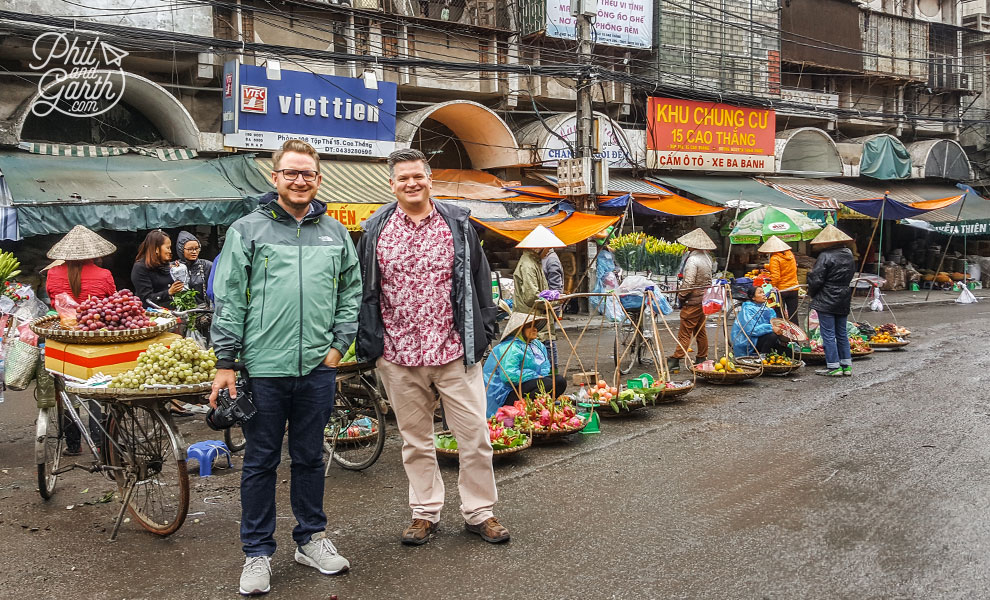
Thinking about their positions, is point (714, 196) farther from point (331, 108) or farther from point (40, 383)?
point (40, 383)

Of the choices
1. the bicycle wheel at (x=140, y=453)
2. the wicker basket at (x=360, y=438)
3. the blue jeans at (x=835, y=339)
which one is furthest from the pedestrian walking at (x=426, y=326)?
the blue jeans at (x=835, y=339)

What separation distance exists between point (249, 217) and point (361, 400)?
2.53 metres

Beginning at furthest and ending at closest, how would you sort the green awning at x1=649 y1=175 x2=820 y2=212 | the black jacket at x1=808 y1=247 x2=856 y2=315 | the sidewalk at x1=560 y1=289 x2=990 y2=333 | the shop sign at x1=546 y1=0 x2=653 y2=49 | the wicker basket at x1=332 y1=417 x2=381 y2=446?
the green awning at x1=649 y1=175 x2=820 y2=212 < the shop sign at x1=546 y1=0 x2=653 y2=49 < the sidewalk at x1=560 y1=289 x2=990 y2=333 < the black jacket at x1=808 y1=247 x2=856 y2=315 < the wicker basket at x1=332 y1=417 x2=381 y2=446

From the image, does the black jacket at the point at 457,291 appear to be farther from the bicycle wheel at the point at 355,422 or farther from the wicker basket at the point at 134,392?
the bicycle wheel at the point at 355,422

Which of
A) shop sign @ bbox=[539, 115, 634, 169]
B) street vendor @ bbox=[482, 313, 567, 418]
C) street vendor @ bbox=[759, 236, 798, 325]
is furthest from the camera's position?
shop sign @ bbox=[539, 115, 634, 169]

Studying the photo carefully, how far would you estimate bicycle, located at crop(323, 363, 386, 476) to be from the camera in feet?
19.0

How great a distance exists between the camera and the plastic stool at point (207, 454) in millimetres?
5781

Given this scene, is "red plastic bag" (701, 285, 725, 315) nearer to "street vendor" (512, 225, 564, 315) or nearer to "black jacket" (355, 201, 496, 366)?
"street vendor" (512, 225, 564, 315)

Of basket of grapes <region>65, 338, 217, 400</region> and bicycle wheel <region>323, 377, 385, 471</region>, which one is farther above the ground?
basket of grapes <region>65, 338, 217, 400</region>

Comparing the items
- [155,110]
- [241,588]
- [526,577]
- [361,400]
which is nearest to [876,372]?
[361,400]

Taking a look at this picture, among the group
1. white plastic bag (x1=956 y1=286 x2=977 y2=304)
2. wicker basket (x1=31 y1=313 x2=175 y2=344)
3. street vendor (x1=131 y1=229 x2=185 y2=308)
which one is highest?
street vendor (x1=131 y1=229 x2=185 y2=308)

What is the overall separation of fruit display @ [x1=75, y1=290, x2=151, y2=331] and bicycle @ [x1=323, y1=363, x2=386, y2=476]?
4.58 feet

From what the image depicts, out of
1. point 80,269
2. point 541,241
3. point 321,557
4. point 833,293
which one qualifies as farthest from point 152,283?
point 833,293

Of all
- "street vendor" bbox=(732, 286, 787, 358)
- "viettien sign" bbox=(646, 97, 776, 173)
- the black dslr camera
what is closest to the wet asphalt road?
the black dslr camera
